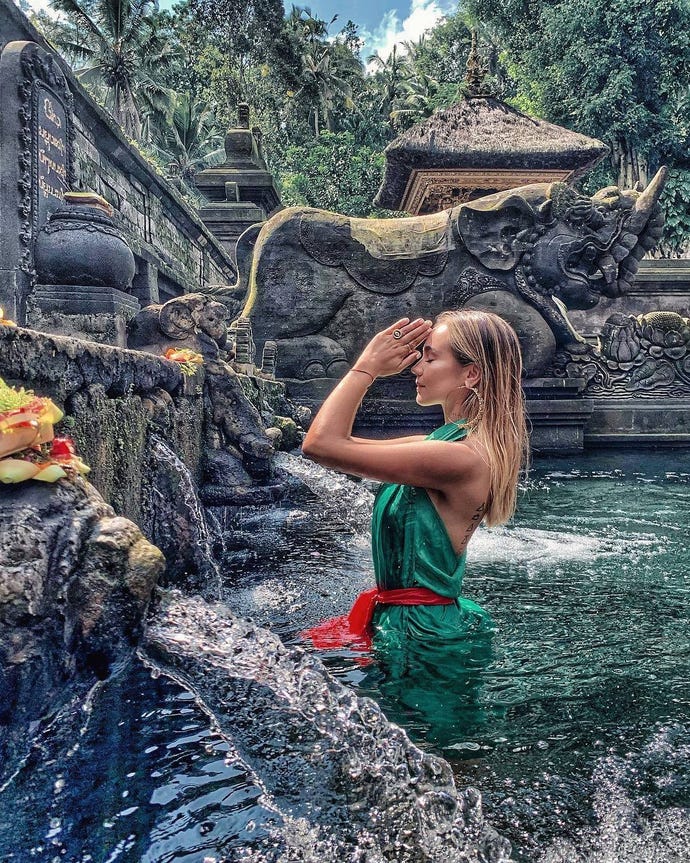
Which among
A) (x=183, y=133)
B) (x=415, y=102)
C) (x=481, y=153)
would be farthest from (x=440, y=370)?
(x=183, y=133)

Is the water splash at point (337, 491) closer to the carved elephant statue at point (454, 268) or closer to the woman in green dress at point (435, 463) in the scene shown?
the woman in green dress at point (435, 463)

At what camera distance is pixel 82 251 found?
549 centimetres

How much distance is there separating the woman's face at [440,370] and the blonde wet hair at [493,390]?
2cm

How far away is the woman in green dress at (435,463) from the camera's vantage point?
6.40 ft

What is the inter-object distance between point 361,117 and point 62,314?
3655 centimetres

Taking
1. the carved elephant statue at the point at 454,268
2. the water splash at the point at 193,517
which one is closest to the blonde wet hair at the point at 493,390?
the water splash at the point at 193,517

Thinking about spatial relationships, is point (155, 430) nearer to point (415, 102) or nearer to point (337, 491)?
point (337, 491)

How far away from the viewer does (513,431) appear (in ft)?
6.71

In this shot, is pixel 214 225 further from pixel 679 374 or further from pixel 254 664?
pixel 254 664

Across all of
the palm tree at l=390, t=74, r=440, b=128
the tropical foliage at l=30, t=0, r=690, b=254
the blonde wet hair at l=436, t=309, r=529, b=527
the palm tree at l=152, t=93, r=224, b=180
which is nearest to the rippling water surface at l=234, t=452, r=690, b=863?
the blonde wet hair at l=436, t=309, r=529, b=527

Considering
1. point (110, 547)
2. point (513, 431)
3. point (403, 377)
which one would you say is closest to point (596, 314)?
point (403, 377)

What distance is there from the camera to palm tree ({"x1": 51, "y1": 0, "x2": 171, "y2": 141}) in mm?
30453

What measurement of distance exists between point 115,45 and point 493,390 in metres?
34.0

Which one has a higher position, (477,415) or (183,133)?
(183,133)
